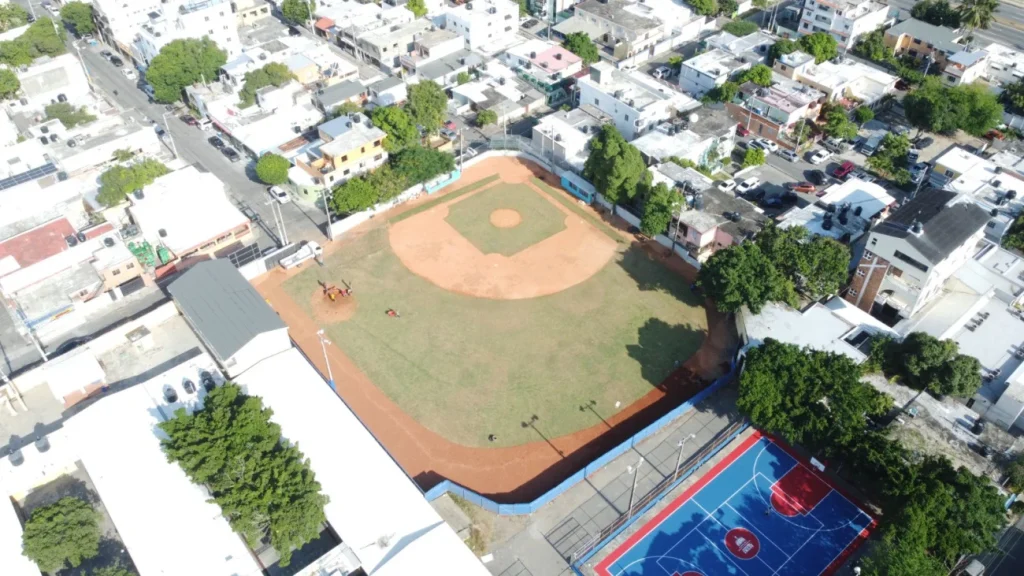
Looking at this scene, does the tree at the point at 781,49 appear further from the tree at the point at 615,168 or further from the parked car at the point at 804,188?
the tree at the point at 615,168

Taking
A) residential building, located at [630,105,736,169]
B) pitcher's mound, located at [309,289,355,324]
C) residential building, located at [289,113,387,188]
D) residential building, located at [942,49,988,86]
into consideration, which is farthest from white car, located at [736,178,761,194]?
pitcher's mound, located at [309,289,355,324]

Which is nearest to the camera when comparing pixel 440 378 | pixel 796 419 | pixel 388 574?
pixel 388 574

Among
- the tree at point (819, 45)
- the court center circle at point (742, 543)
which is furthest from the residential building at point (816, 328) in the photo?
the tree at point (819, 45)

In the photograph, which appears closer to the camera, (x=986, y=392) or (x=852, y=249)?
(x=986, y=392)

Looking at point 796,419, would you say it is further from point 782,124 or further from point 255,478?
point 782,124

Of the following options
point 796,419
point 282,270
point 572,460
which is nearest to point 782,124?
point 796,419

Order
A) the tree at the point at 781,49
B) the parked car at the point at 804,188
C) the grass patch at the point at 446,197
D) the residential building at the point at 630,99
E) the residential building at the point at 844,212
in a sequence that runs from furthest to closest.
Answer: the tree at the point at 781,49
the residential building at the point at 630,99
the parked car at the point at 804,188
the grass patch at the point at 446,197
the residential building at the point at 844,212

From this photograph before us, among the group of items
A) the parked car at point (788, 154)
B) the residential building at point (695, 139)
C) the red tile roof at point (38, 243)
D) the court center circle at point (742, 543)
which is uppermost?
the residential building at point (695, 139)
